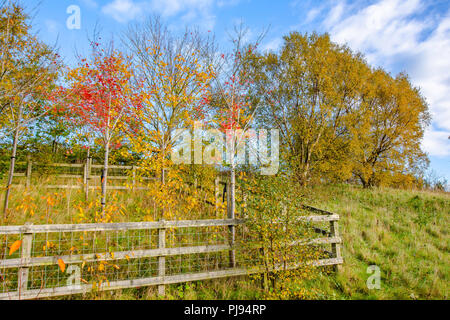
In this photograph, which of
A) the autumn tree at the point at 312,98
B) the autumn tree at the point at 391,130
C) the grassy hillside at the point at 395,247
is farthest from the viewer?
the autumn tree at the point at 391,130

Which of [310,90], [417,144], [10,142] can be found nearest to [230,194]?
[310,90]

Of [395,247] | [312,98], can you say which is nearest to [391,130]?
[312,98]

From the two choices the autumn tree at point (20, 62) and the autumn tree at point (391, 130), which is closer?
the autumn tree at point (20, 62)

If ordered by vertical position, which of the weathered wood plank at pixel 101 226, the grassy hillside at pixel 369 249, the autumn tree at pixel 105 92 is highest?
the autumn tree at pixel 105 92

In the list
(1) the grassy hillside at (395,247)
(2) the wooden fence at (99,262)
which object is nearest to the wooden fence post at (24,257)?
Answer: (2) the wooden fence at (99,262)

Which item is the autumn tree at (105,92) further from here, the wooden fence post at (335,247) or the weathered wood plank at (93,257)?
the wooden fence post at (335,247)

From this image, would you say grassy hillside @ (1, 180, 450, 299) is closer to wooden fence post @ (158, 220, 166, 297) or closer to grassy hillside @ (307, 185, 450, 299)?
grassy hillside @ (307, 185, 450, 299)

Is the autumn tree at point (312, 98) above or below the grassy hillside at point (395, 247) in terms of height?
above

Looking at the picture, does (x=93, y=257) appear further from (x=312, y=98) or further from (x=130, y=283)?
(x=312, y=98)

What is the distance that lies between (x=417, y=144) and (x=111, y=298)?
22.0m

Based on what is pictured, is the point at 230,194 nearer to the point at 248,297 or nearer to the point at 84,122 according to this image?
the point at 248,297

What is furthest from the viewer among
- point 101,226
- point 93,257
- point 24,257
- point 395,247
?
point 395,247

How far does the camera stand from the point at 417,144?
59.4 ft

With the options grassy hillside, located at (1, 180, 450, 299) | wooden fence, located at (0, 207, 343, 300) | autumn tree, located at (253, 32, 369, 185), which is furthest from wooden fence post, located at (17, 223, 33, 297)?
autumn tree, located at (253, 32, 369, 185)
